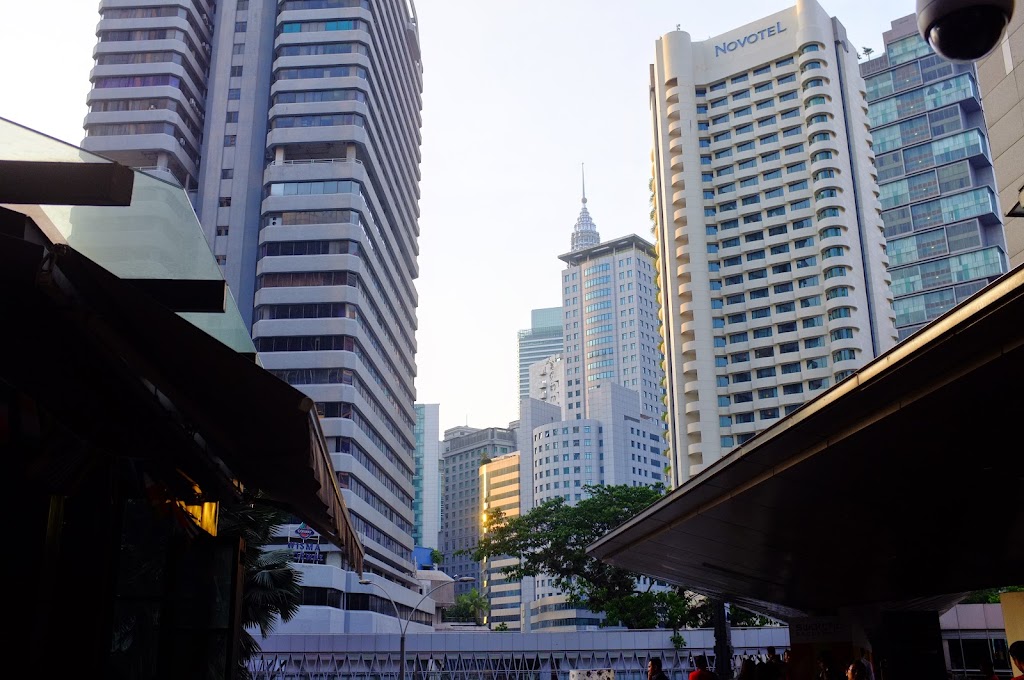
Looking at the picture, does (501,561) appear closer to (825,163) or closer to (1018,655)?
(825,163)

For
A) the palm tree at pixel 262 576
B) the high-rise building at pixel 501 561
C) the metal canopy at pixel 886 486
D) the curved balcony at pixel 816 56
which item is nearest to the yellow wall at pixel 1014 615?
the metal canopy at pixel 886 486

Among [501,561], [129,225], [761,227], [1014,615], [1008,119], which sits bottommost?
[1014,615]

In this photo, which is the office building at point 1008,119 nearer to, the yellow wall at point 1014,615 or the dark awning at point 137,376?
the yellow wall at point 1014,615

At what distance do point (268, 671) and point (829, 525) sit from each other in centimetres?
4556

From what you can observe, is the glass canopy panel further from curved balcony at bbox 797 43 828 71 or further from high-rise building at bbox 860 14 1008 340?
high-rise building at bbox 860 14 1008 340

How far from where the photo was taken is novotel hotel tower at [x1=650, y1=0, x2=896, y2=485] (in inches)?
3494

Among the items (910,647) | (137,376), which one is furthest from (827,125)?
(137,376)

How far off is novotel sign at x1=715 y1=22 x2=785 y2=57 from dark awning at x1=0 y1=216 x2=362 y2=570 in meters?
101

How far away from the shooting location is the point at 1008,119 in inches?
686

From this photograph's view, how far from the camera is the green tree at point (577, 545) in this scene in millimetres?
50625

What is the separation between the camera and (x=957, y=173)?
108250 mm

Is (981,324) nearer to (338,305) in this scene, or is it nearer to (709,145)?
(338,305)

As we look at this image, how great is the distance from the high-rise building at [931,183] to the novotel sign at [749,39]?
15.8 m

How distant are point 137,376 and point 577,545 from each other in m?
48.6
